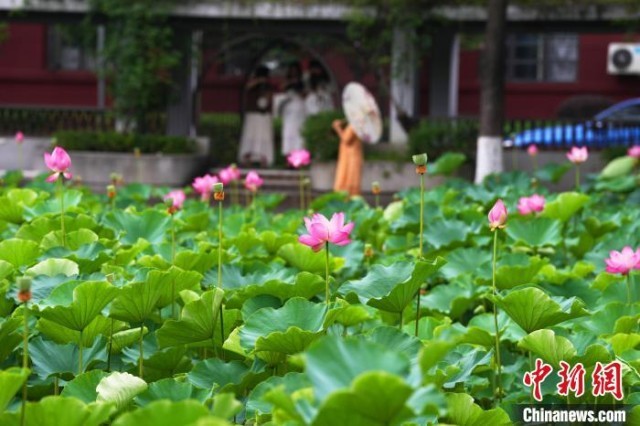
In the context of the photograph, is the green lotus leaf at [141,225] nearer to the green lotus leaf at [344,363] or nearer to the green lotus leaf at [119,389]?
the green lotus leaf at [119,389]

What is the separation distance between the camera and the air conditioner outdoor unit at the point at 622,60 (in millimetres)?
27078

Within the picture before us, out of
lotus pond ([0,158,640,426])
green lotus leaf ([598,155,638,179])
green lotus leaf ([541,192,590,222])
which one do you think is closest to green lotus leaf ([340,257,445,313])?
lotus pond ([0,158,640,426])

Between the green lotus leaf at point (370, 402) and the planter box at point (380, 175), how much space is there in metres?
17.2

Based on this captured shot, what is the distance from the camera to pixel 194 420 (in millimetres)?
1763

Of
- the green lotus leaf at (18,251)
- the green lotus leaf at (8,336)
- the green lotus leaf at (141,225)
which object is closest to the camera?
the green lotus leaf at (8,336)

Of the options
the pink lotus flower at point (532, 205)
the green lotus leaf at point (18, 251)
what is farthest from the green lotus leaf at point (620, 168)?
the green lotus leaf at point (18, 251)

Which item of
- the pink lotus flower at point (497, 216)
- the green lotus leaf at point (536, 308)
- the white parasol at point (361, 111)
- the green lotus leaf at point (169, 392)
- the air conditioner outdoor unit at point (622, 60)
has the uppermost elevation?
the air conditioner outdoor unit at point (622, 60)

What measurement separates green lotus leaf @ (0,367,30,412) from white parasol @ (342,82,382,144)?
35.5 ft

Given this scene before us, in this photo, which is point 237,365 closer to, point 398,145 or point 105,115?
point 398,145

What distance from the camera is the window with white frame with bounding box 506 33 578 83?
27891 millimetres

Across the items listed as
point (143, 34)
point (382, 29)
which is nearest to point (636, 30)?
point (382, 29)

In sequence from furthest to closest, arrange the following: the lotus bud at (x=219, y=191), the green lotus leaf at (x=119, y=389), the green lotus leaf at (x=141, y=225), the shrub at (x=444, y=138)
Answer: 1. the shrub at (x=444, y=138)
2. the green lotus leaf at (x=141, y=225)
3. the lotus bud at (x=219, y=191)
4. the green lotus leaf at (x=119, y=389)

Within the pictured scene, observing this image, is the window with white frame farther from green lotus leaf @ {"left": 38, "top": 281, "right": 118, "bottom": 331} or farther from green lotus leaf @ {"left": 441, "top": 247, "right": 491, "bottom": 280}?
green lotus leaf @ {"left": 38, "top": 281, "right": 118, "bottom": 331}

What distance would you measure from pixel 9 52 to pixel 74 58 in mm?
1328
